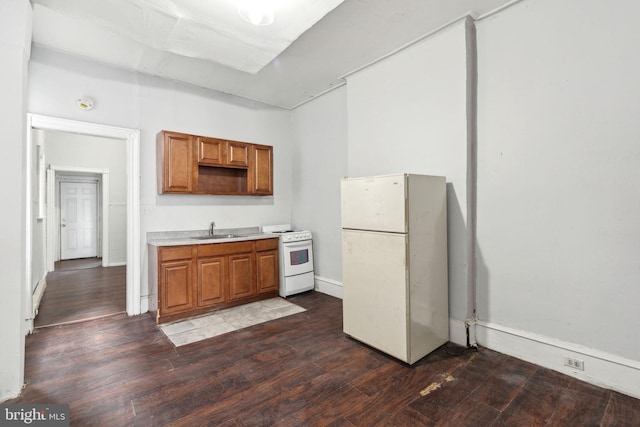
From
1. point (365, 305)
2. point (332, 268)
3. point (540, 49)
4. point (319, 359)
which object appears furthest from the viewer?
point (332, 268)

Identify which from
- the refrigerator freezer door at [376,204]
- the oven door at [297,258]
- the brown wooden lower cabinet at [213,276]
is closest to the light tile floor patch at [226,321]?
the brown wooden lower cabinet at [213,276]

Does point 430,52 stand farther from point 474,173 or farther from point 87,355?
point 87,355

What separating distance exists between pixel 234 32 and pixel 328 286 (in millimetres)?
3324

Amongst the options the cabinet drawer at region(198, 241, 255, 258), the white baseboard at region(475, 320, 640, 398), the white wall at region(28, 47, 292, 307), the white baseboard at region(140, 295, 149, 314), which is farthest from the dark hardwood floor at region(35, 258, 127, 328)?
the white baseboard at region(475, 320, 640, 398)

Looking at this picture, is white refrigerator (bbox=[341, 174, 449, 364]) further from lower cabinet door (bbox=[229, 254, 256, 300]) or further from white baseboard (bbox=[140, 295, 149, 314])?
white baseboard (bbox=[140, 295, 149, 314])

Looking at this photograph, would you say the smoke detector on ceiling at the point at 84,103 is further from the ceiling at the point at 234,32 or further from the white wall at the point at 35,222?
the white wall at the point at 35,222

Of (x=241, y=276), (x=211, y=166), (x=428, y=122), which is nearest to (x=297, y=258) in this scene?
(x=241, y=276)

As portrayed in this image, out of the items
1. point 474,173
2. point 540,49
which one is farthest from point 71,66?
point 540,49

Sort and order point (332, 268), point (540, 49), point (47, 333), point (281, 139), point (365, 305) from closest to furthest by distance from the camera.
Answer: point (540, 49), point (365, 305), point (47, 333), point (332, 268), point (281, 139)

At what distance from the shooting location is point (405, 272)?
2.44m

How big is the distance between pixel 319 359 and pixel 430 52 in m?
3.06

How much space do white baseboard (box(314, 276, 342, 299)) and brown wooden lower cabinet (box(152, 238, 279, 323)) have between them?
2.14 feet

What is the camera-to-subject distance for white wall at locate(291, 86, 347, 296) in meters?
4.24

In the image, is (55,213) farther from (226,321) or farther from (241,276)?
(226,321)
